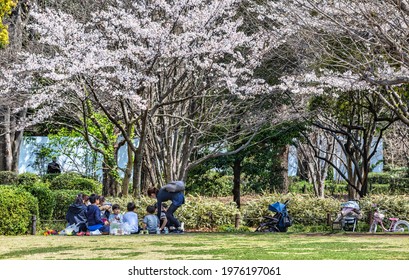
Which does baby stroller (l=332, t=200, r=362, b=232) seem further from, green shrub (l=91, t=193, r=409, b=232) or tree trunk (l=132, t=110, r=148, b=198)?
tree trunk (l=132, t=110, r=148, b=198)

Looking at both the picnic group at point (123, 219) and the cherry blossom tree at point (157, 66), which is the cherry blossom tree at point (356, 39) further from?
the picnic group at point (123, 219)

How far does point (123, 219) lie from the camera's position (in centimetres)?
1853

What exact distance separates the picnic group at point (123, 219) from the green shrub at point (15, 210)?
3.19 ft

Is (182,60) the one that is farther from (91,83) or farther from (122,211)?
(122,211)

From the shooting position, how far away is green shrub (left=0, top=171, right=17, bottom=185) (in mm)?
27906

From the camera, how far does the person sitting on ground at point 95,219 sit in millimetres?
18125

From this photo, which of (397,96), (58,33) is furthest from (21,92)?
(397,96)

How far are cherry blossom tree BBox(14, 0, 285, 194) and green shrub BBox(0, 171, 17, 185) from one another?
4660 millimetres

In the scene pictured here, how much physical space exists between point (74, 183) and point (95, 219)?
29.4 ft

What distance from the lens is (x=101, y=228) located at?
60.4 ft

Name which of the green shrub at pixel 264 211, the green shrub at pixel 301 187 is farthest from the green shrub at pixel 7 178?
the green shrub at pixel 301 187
